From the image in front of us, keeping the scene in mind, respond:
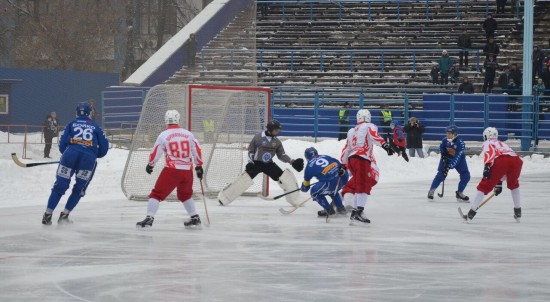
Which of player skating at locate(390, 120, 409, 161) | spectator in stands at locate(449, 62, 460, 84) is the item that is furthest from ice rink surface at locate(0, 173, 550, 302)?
spectator in stands at locate(449, 62, 460, 84)

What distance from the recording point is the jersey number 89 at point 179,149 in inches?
522

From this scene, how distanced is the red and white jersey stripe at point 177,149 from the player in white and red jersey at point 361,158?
191 cm

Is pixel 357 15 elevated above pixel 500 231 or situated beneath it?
elevated above

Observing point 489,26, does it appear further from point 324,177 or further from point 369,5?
point 324,177

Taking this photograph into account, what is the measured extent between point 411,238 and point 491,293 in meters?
3.83

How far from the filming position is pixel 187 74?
115ft

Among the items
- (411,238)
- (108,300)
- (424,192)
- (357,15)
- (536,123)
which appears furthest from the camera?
(357,15)

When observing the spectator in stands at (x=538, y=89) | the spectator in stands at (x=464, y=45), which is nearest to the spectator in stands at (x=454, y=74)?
the spectator in stands at (x=464, y=45)

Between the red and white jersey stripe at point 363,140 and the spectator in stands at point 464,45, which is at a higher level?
the spectator in stands at point 464,45

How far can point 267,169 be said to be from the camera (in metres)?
16.2

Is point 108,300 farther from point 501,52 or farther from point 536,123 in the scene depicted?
point 501,52

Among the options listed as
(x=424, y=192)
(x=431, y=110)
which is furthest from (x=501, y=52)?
(x=424, y=192)

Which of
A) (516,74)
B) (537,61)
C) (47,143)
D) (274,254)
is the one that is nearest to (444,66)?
(516,74)

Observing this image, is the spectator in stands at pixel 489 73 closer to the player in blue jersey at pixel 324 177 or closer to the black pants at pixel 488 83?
the black pants at pixel 488 83
